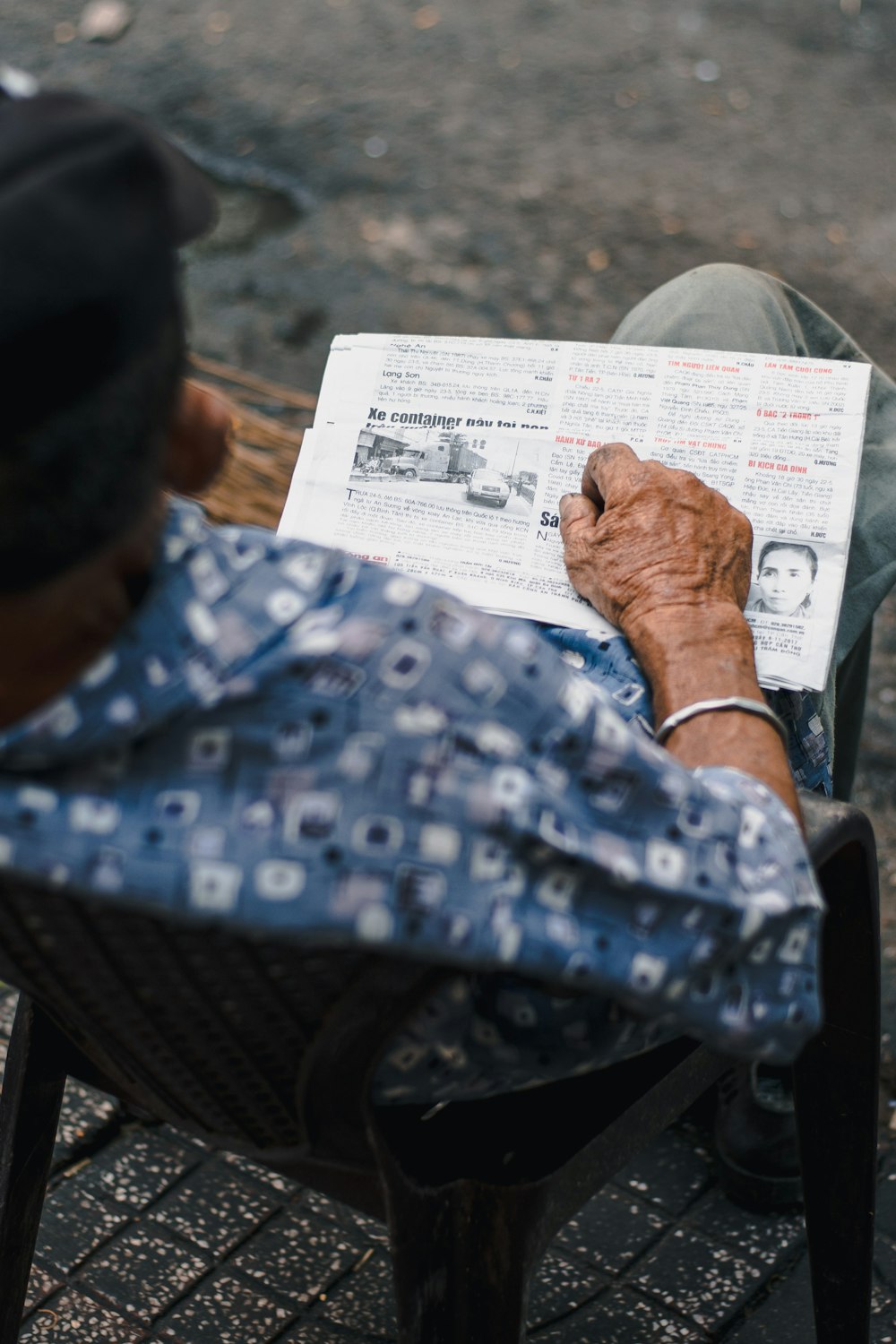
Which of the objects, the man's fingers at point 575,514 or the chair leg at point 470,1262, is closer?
the chair leg at point 470,1262

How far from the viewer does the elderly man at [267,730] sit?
79 centimetres

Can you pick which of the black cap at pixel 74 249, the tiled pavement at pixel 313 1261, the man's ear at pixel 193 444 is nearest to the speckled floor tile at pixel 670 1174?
the tiled pavement at pixel 313 1261

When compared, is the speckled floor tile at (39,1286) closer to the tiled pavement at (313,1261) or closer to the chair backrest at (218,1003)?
the tiled pavement at (313,1261)

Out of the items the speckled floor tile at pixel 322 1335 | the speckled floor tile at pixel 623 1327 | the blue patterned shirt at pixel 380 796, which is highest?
the blue patterned shirt at pixel 380 796

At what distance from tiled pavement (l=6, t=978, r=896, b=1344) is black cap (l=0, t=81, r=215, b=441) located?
133 centimetres

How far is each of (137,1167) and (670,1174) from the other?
0.72 meters

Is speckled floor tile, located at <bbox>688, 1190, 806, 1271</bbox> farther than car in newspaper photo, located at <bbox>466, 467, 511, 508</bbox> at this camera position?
Yes

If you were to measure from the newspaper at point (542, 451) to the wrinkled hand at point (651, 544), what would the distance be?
1.5 inches

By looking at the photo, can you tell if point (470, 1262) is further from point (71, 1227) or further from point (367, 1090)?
point (71, 1227)

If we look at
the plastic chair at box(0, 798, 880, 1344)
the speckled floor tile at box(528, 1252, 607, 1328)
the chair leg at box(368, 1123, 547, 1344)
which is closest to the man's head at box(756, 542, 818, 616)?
the plastic chair at box(0, 798, 880, 1344)

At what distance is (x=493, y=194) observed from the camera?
436 cm

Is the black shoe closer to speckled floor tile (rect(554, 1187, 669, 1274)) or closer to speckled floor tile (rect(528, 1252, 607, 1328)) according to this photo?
speckled floor tile (rect(554, 1187, 669, 1274))

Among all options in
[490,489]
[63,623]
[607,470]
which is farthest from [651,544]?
[63,623]

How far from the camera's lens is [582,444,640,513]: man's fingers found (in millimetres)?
1466
